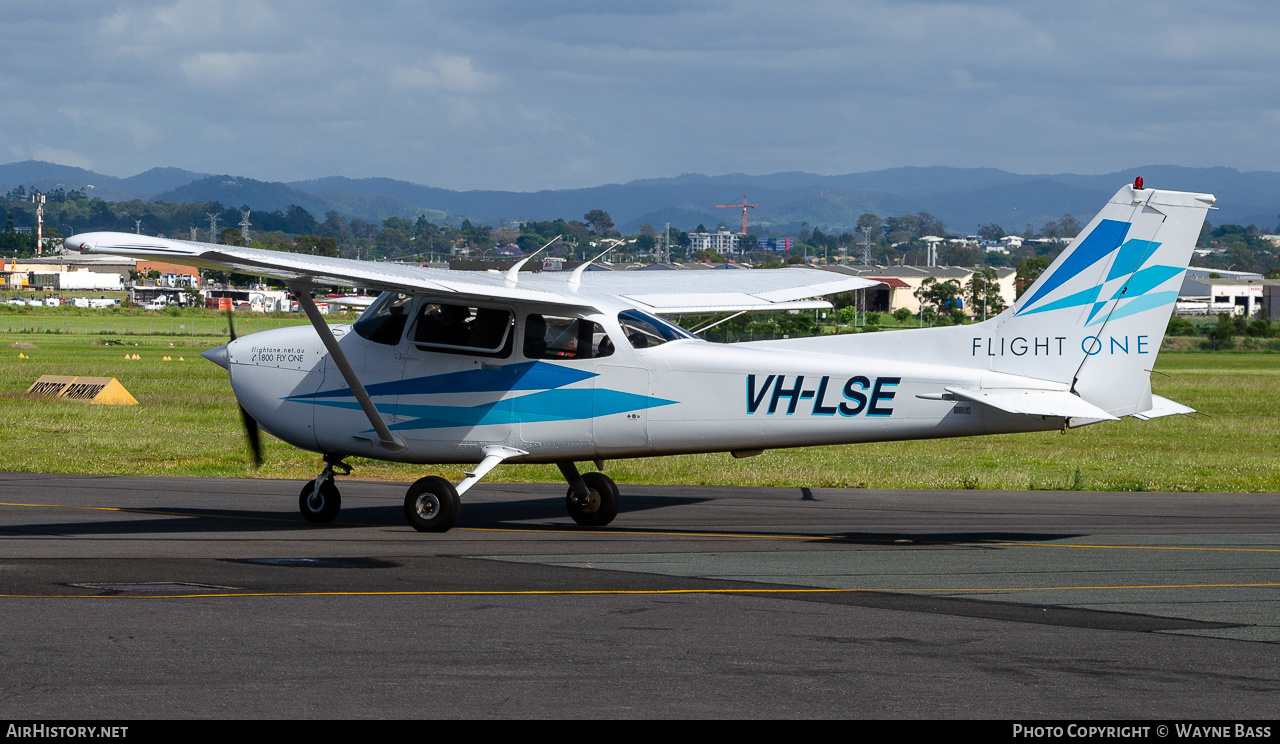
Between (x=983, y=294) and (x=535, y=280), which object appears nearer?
(x=535, y=280)

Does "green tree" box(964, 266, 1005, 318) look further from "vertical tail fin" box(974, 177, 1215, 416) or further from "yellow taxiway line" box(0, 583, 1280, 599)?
"yellow taxiway line" box(0, 583, 1280, 599)

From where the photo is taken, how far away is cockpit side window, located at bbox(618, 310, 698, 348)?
13383 mm

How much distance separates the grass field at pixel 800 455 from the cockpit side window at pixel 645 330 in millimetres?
5604

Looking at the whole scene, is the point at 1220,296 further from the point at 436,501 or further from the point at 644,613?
the point at 644,613

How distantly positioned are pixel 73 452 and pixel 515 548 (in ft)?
42.7

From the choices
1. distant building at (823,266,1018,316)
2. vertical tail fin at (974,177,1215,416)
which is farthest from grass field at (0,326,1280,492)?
distant building at (823,266,1018,316)

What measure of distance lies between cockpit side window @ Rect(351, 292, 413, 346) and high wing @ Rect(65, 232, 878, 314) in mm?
354

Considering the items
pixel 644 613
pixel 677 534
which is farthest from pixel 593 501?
pixel 644 613

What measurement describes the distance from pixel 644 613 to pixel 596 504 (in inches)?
203

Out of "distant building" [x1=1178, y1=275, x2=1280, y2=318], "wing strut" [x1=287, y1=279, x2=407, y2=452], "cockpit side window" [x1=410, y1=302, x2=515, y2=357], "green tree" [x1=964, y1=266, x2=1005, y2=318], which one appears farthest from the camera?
"distant building" [x1=1178, y1=275, x2=1280, y2=318]

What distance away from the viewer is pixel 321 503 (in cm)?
1420

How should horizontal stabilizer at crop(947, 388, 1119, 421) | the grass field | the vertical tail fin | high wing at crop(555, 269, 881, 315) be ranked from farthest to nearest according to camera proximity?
1. the grass field
2. high wing at crop(555, 269, 881, 315)
3. the vertical tail fin
4. horizontal stabilizer at crop(947, 388, 1119, 421)

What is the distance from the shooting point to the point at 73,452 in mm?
22438

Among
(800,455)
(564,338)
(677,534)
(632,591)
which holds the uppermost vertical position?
(564,338)
